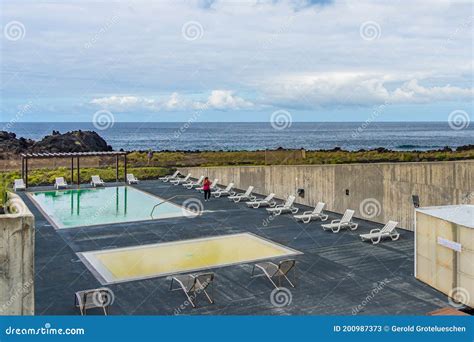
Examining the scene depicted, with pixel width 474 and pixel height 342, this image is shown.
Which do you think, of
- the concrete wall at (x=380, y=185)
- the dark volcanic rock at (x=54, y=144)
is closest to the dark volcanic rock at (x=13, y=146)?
the dark volcanic rock at (x=54, y=144)

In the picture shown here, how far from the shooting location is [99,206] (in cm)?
1794

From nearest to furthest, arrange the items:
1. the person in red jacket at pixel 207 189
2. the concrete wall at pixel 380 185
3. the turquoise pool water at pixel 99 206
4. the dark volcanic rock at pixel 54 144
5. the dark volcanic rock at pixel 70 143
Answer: the concrete wall at pixel 380 185, the turquoise pool water at pixel 99 206, the person in red jacket at pixel 207 189, the dark volcanic rock at pixel 54 144, the dark volcanic rock at pixel 70 143

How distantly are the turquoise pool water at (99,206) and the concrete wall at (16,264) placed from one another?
26.7ft

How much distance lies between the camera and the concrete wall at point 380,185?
11.9m

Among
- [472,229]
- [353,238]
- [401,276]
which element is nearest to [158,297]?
[401,276]

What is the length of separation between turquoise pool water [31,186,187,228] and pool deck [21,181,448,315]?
3.35 feet

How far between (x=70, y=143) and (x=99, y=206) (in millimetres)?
39919

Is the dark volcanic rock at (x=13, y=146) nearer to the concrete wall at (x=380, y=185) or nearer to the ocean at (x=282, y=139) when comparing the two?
the ocean at (x=282, y=139)

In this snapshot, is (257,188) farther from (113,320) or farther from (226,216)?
(113,320)

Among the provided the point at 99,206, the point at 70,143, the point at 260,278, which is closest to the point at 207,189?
the point at 99,206

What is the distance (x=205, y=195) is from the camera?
1831cm

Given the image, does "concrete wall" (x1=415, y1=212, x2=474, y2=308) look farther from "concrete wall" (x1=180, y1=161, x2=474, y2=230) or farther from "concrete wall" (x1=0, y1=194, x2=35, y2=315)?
"concrete wall" (x1=0, y1=194, x2=35, y2=315)

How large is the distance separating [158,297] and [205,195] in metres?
10.3

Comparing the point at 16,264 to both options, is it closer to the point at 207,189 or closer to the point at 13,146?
the point at 207,189
